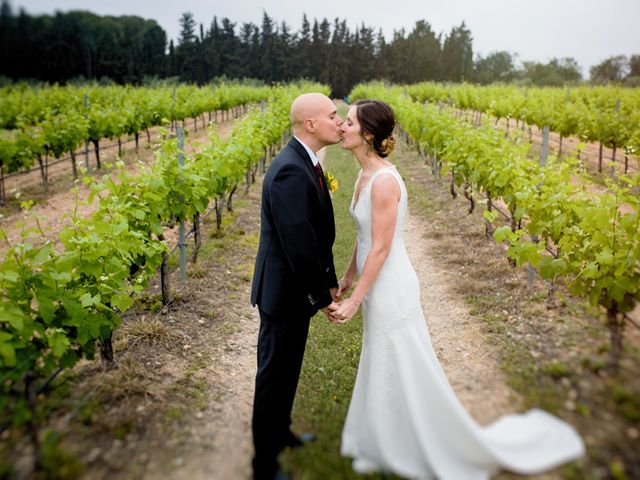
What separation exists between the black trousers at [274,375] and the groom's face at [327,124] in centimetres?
114

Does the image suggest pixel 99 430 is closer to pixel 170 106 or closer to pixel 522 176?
pixel 522 176

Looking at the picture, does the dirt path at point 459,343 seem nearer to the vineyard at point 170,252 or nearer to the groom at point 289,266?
the vineyard at point 170,252

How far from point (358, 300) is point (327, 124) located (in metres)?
1.11

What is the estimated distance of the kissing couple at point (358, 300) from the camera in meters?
2.61

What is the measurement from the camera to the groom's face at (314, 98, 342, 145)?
3.17 m

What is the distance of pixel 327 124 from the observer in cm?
317

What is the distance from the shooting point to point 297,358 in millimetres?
3309

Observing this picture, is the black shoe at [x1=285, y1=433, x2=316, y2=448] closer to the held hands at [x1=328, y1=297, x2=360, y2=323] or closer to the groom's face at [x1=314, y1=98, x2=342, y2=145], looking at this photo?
A: the held hands at [x1=328, y1=297, x2=360, y2=323]

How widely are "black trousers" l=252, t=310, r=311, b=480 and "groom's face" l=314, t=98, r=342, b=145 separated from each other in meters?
1.14

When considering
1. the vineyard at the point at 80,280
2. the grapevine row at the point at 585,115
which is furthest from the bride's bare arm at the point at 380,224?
the grapevine row at the point at 585,115

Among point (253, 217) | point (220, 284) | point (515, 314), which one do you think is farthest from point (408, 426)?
point (253, 217)

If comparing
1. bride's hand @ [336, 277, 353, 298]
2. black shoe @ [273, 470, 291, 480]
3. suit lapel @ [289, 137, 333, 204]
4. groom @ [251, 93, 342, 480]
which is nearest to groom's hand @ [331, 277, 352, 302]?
bride's hand @ [336, 277, 353, 298]

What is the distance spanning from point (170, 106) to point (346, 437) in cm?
2020

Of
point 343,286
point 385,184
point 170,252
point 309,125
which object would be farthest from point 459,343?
point 170,252
